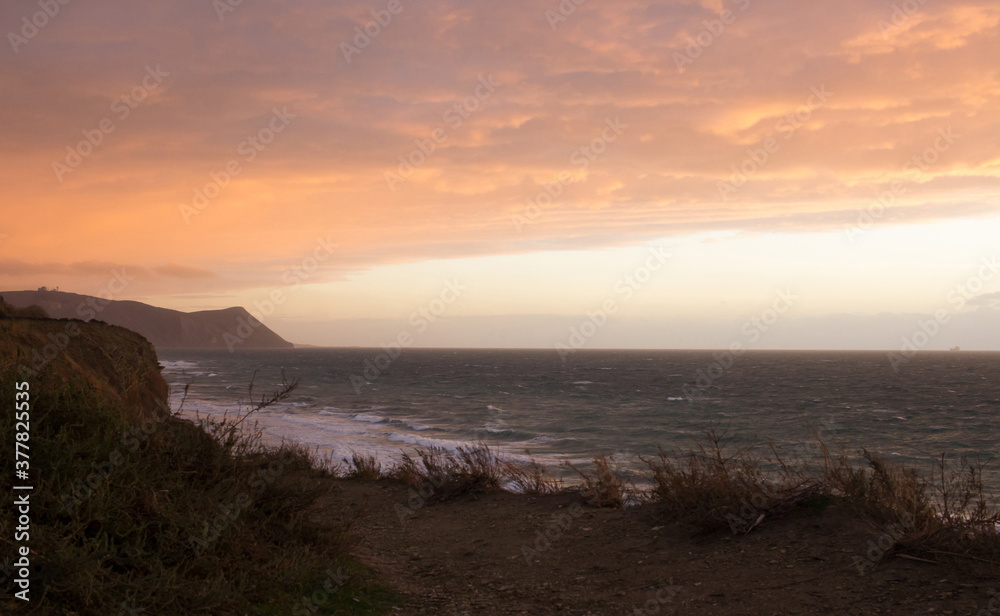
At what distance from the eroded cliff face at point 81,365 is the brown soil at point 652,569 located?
2.36 meters

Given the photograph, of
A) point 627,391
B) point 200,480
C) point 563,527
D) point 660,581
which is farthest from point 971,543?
point 627,391

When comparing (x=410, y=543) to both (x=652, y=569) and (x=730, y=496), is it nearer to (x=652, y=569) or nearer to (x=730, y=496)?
(x=652, y=569)

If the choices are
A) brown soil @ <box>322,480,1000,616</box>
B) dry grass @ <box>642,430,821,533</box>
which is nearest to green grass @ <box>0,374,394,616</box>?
brown soil @ <box>322,480,1000,616</box>

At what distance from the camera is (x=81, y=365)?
34.8ft

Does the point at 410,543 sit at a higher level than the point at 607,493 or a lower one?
lower

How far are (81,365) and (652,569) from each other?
9.62m

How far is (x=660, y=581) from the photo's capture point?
19.5 ft

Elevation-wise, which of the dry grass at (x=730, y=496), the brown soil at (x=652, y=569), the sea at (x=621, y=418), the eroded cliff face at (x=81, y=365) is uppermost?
the eroded cliff face at (x=81, y=365)

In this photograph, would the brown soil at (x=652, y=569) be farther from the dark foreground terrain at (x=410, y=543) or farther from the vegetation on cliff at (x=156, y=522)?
the vegetation on cliff at (x=156, y=522)

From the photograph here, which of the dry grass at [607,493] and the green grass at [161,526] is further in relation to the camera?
the dry grass at [607,493]

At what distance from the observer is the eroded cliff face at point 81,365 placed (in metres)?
4.86

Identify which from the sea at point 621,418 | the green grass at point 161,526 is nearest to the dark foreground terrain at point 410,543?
the green grass at point 161,526

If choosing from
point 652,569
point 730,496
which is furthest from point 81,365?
point 730,496

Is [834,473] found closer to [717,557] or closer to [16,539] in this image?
[717,557]
